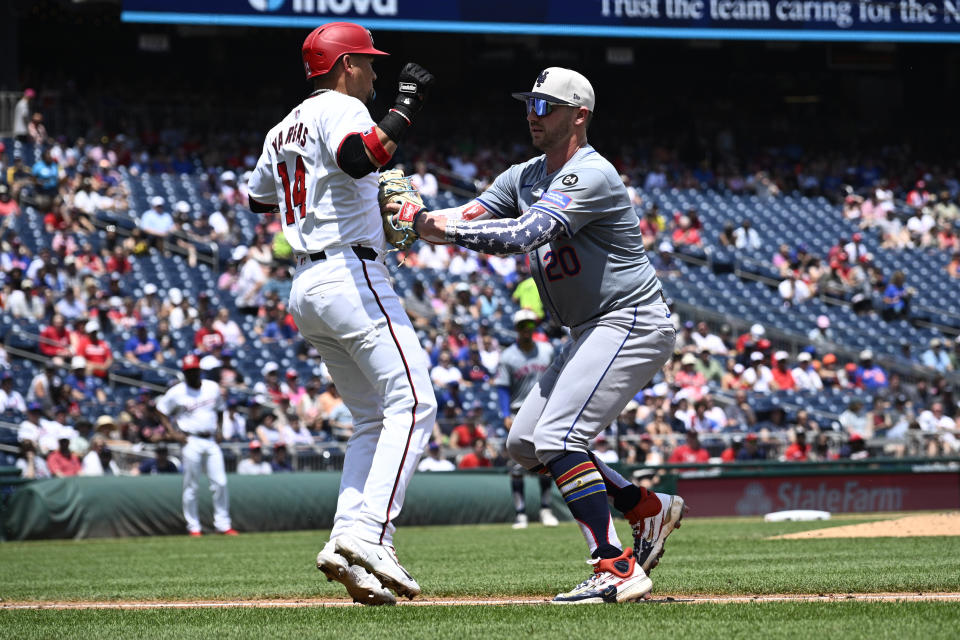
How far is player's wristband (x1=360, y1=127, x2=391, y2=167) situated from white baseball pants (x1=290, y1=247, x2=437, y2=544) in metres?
0.44

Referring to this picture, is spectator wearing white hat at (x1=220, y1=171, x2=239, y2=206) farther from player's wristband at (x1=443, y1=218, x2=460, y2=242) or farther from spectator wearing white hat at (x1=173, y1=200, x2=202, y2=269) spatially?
player's wristband at (x1=443, y1=218, x2=460, y2=242)

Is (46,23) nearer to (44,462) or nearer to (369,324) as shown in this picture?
(44,462)

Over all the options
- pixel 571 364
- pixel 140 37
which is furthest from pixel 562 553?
pixel 140 37

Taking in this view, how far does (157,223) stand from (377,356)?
16710mm

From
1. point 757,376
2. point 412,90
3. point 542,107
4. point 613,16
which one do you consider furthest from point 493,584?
point 613,16

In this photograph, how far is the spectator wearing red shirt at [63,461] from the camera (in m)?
15.1

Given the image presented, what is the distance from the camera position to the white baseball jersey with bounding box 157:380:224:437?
1372 cm

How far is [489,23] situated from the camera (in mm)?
26562

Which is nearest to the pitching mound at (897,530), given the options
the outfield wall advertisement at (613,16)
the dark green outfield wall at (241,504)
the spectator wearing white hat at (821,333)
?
the dark green outfield wall at (241,504)

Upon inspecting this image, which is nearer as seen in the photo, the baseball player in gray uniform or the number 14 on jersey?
the baseball player in gray uniform

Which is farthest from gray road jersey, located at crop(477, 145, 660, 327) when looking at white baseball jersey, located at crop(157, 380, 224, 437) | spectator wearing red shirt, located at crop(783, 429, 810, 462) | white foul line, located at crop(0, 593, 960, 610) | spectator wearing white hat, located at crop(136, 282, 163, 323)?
spectator wearing white hat, located at crop(136, 282, 163, 323)

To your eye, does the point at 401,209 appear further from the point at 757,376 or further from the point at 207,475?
the point at 757,376

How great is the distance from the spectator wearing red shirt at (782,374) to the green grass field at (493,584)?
888 centimetres

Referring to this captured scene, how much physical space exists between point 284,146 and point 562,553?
14.9 ft
